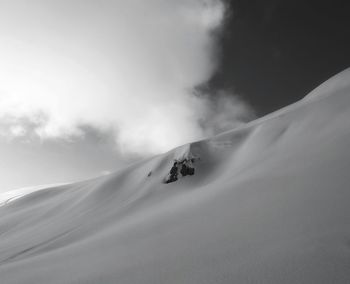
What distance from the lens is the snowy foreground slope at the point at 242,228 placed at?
252cm

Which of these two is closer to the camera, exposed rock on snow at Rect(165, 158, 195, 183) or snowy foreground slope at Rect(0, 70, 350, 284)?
snowy foreground slope at Rect(0, 70, 350, 284)

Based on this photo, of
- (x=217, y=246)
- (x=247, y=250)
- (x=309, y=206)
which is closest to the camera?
(x=247, y=250)

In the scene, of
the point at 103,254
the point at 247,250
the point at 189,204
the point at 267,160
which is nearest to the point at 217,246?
the point at 247,250

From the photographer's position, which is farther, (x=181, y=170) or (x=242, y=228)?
(x=181, y=170)

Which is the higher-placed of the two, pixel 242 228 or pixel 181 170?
pixel 181 170

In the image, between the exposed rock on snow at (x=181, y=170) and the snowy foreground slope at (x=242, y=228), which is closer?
the snowy foreground slope at (x=242, y=228)

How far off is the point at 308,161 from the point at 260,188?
1.27 meters

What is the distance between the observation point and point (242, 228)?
359 cm

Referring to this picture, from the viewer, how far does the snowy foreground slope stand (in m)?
2.52

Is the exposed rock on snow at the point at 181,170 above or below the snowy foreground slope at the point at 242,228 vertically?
above

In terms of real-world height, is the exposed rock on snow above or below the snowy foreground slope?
above

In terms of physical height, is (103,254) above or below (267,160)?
below

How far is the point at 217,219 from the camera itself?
4387 mm

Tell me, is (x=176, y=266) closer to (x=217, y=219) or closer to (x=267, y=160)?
(x=217, y=219)
